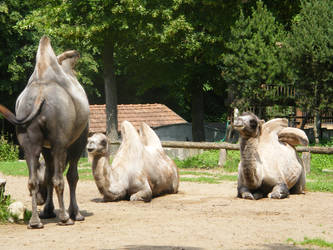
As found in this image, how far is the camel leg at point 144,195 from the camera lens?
36.0ft

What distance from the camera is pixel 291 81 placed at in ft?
77.9

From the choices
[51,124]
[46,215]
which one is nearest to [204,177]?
[46,215]

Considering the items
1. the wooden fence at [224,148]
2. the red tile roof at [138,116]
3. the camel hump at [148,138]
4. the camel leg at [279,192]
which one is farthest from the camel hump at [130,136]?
the red tile roof at [138,116]

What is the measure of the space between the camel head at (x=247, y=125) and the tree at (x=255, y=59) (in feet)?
39.7

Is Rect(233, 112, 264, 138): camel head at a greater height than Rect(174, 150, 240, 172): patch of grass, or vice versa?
Rect(233, 112, 264, 138): camel head

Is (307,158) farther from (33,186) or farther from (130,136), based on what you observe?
(33,186)

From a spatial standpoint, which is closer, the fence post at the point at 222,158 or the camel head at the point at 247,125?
the camel head at the point at 247,125

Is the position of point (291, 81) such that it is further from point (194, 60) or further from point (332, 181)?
point (332, 181)

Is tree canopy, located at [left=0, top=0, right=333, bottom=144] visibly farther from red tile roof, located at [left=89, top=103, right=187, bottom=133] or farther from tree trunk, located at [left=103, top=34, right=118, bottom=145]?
red tile roof, located at [left=89, top=103, right=187, bottom=133]

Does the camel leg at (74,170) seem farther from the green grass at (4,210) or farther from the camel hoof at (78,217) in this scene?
the green grass at (4,210)

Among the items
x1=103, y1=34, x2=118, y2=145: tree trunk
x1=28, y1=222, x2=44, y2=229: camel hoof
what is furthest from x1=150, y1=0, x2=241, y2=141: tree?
x1=28, y1=222, x2=44, y2=229: camel hoof

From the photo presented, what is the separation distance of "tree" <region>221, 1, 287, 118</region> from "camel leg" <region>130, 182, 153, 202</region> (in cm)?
1277

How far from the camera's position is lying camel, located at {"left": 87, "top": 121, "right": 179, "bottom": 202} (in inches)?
424

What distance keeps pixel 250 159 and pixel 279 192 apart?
788 mm
